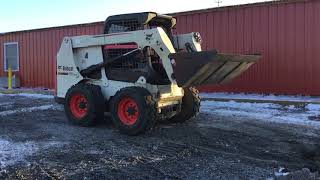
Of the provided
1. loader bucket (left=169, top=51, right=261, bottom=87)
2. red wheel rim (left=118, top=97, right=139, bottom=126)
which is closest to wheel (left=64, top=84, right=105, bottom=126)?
red wheel rim (left=118, top=97, right=139, bottom=126)

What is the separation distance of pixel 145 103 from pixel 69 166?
7.72 ft

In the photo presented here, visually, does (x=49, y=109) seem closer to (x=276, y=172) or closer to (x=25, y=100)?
(x=25, y=100)

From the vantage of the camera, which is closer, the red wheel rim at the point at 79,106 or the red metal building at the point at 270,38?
the red wheel rim at the point at 79,106

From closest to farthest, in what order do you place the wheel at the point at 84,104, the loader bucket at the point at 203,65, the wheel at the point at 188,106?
1. the loader bucket at the point at 203,65
2. the wheel at the point at 84,104
3. the wheel at the point at 188,106

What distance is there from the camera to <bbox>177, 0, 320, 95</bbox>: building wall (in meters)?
13.4

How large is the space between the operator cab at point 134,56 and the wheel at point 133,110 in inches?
18.1

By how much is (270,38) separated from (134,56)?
6.27m

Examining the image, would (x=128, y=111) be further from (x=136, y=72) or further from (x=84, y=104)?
(x=84, y=104)

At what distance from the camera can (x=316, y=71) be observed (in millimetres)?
13266

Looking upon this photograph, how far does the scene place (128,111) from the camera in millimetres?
8867

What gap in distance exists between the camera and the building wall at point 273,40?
13352mm

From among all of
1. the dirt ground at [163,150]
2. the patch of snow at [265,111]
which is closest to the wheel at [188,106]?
the dirt ground at [163,150]

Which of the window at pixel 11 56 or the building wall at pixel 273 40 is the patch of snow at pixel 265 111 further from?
the window at pixel 11 56

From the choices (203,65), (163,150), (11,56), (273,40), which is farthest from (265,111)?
(11,56)
